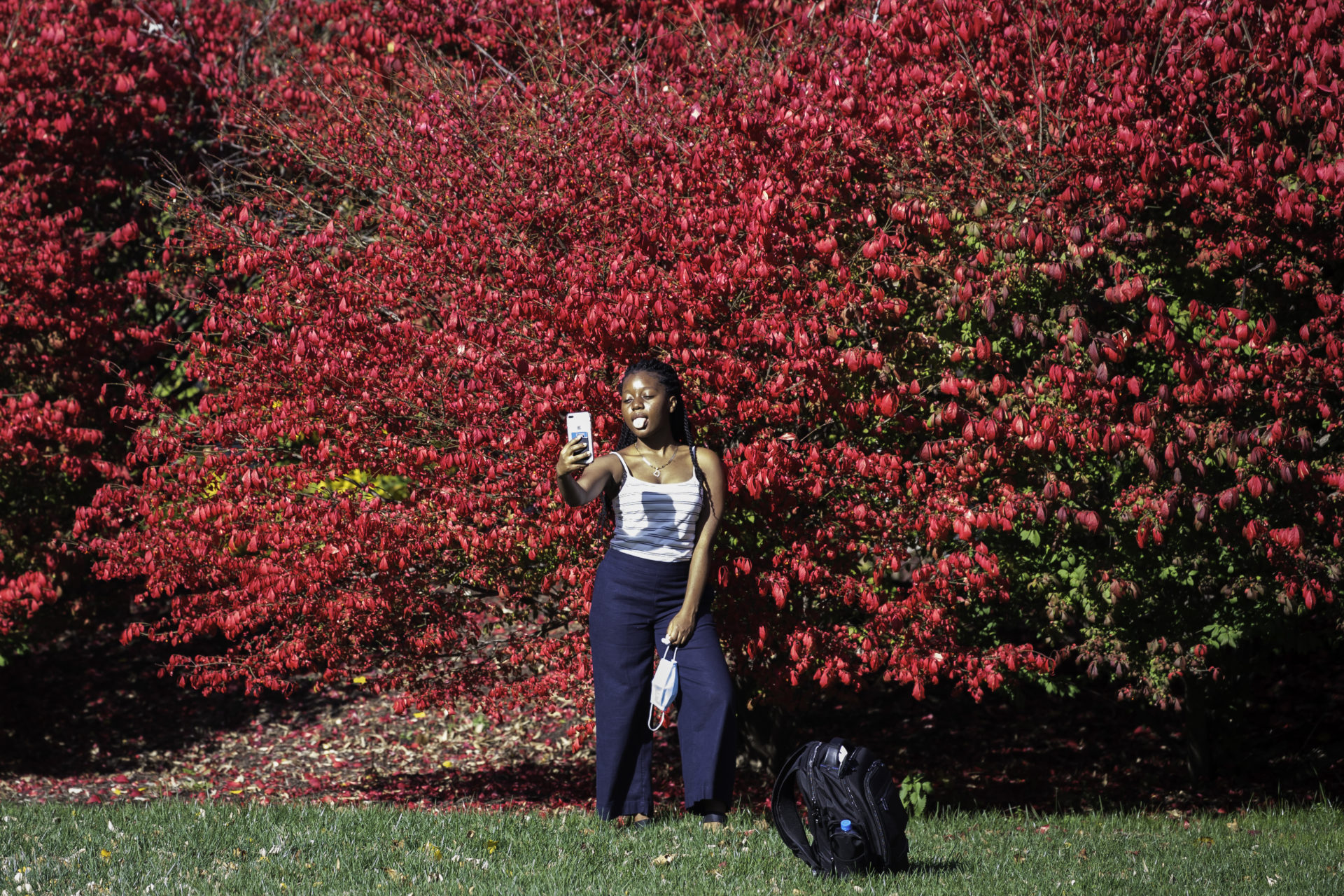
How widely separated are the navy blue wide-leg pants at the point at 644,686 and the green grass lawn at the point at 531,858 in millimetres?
194

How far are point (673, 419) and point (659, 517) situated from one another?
46 cm

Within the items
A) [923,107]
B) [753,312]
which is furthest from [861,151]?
[753,312]

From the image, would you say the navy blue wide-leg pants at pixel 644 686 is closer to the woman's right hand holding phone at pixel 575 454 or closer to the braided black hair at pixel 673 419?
the braided black hair at pixel 673 419

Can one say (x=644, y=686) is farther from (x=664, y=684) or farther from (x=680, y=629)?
(x=680, y=629)

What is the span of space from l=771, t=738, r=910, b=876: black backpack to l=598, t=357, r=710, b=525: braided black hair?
129 cm

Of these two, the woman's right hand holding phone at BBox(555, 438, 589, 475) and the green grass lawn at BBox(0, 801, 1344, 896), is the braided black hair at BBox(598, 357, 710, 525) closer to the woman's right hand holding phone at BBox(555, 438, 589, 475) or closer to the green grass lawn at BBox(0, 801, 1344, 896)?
the woman's right hand holding phone at BBox(555, 438, 589, 475)

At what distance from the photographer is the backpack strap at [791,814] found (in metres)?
4.30

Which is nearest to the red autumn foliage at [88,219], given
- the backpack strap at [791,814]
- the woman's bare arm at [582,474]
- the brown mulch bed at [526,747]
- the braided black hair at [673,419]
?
the brown mulch bed at [526,747]

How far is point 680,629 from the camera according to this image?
4953 millimetres

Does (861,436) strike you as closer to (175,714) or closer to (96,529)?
(96,529)

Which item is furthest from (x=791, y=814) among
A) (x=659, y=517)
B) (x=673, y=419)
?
(x=673, y=419)

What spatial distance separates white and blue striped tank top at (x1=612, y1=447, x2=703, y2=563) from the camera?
502cm

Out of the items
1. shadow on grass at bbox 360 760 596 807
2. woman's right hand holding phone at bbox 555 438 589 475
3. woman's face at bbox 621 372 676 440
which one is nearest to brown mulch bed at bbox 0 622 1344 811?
Answer: shadow on grass at bbox 360 760 596 807

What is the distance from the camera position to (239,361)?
7414 millimetres
